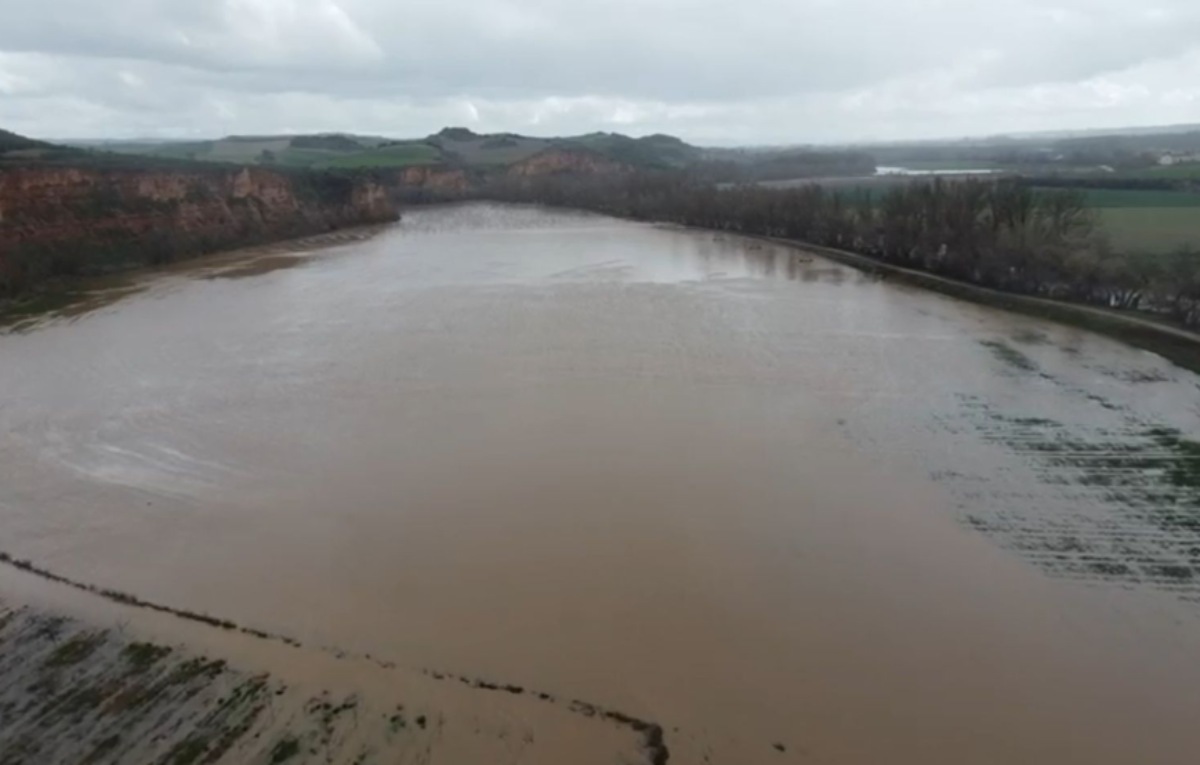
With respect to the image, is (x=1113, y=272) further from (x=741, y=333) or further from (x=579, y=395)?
(x=579, y=395)

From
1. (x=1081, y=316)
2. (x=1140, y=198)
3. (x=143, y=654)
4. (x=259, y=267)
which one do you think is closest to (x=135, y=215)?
(x=259, y=267)

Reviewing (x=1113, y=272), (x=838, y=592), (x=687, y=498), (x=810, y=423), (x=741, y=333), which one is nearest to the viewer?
(x=838, y=592)

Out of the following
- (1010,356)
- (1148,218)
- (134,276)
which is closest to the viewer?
(1010,356)

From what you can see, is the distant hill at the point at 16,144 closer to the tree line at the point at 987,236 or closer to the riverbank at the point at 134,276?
the riverbank at the point at 134,276

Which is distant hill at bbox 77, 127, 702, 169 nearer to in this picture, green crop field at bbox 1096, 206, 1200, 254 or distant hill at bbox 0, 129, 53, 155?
distant hill at bbox 0, 129, 53, 155

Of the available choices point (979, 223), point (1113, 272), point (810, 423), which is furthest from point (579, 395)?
point (979, 223)

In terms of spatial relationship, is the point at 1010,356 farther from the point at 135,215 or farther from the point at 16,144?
the point at 16,144
